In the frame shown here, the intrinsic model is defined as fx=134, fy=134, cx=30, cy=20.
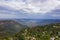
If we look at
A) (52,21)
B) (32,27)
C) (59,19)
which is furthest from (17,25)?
(59,19)

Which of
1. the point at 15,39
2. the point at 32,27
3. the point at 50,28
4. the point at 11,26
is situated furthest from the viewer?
the point at 50,28

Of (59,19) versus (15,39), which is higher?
(59,19)

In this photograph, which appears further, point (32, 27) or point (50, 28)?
point (50, 28)

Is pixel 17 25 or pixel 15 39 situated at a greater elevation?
pixel 17 25

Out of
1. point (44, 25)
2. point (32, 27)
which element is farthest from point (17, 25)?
point (44, 25)

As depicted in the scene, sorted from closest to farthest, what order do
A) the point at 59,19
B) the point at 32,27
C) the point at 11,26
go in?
the point at 32,27
the point at 11,26
the point at 59,19

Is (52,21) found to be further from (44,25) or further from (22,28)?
(22,28)

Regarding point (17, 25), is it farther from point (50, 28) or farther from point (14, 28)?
point (50, 28)

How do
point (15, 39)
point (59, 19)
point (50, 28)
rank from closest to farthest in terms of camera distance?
point (15, 39), point (50, 28), point (59, 19)

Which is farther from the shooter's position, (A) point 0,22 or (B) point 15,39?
(A) point 0,22
